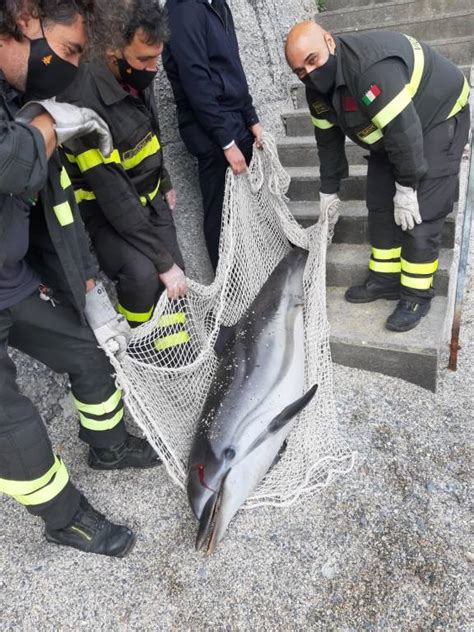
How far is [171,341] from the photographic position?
A: 261cm

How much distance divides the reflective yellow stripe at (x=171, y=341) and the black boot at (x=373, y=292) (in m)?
1.26

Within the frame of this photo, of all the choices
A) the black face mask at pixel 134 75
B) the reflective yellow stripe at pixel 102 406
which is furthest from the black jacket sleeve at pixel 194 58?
the reflective yellow stripe at pixel 102 406

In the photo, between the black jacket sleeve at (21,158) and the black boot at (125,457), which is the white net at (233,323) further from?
the black jacket sleeve at (21,158)

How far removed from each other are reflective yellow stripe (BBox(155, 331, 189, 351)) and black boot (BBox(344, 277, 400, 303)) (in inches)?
49.7

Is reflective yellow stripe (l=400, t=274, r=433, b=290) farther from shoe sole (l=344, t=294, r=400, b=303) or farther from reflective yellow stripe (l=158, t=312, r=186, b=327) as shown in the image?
reflective yellow stripe (l=158, t=312, r=186, b=327)

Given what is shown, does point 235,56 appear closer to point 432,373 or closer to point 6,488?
point 432,373

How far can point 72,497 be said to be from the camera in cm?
206

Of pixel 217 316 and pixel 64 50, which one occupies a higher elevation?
pixel 64 50

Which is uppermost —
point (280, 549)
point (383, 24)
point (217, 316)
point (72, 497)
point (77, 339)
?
point (383, 24)

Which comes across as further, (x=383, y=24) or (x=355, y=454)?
(x=383, y=24)

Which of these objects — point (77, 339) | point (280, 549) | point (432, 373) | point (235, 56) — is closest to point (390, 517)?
point (280, 549)

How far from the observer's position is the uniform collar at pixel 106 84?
7.43 feet

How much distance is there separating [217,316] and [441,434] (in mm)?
1414

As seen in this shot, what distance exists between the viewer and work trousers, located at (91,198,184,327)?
251cm
